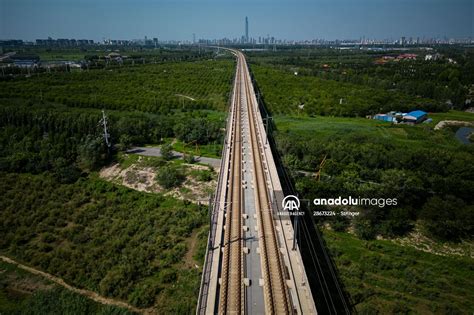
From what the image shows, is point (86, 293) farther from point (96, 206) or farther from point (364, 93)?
point (364, 93)

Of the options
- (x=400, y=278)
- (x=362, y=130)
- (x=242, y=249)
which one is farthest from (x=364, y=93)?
(x=242, y=249)

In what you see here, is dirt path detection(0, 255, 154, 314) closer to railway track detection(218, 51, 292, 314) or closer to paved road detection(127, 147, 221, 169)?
railway track detection(218, 51, 292, 314)

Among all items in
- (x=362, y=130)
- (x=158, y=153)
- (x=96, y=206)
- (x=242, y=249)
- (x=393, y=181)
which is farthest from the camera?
(x=362, y=130)

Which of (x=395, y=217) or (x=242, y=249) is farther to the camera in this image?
(x=395, y=217)

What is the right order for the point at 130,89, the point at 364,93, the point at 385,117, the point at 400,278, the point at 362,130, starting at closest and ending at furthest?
the point at 400,278
the point at 362,130
the point at 385,117
the point at 364,93
the point at 130,89

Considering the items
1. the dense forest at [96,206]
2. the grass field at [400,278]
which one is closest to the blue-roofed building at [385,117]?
the dense forest at [96,206]

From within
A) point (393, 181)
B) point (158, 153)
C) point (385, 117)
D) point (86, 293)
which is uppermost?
point (385, 117)

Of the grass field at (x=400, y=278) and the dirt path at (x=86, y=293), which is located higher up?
the grass field at (x=400, y=278)

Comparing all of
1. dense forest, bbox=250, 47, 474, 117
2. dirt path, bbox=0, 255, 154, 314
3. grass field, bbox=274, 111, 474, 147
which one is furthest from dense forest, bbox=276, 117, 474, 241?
dense forest, bbox=250, 47, 474, 117

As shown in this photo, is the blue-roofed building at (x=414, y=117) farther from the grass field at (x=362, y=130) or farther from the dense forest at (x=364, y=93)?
the dense forest at (x=364, y=93)
